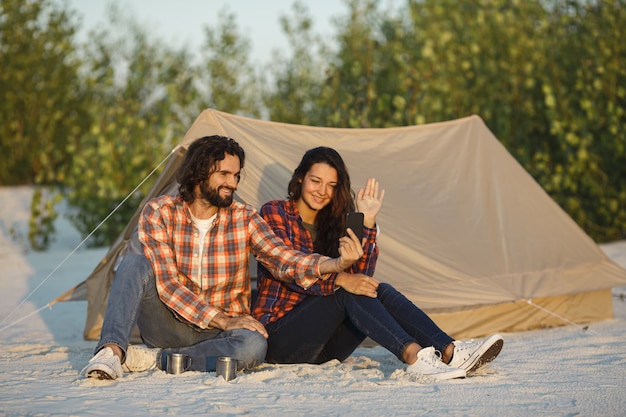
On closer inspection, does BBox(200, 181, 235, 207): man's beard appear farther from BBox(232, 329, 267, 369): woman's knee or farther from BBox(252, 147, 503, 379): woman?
BBox(232, 329, 267, 369): woman's knee

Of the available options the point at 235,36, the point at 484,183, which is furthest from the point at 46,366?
the point at 235,36

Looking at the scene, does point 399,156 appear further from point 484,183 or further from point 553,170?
point 553,170

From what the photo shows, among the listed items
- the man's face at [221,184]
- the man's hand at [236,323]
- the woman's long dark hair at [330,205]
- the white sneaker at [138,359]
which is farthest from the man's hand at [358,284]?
the white sneaker at [138,359]

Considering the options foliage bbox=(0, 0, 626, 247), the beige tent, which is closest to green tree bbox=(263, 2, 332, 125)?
foliage bbox=(0, 0, 626, 247)

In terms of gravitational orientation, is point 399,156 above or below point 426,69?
below

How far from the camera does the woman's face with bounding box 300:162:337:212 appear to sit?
414 cm

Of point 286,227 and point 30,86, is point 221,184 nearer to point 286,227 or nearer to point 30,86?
point 286,227

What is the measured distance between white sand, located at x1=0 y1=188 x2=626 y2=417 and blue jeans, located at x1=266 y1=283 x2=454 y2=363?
0.27 feet

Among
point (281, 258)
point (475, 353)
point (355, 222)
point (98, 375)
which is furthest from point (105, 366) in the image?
point (475, 353)

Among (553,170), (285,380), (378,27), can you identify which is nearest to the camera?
(285,380)

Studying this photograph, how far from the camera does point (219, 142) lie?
159 inches

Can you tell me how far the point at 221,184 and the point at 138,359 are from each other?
0.83 metres

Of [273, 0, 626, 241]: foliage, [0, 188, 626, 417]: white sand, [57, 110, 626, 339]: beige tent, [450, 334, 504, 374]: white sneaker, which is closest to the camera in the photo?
[0, 188, 626, 417]: white sand

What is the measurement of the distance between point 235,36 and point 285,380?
10.9 m
